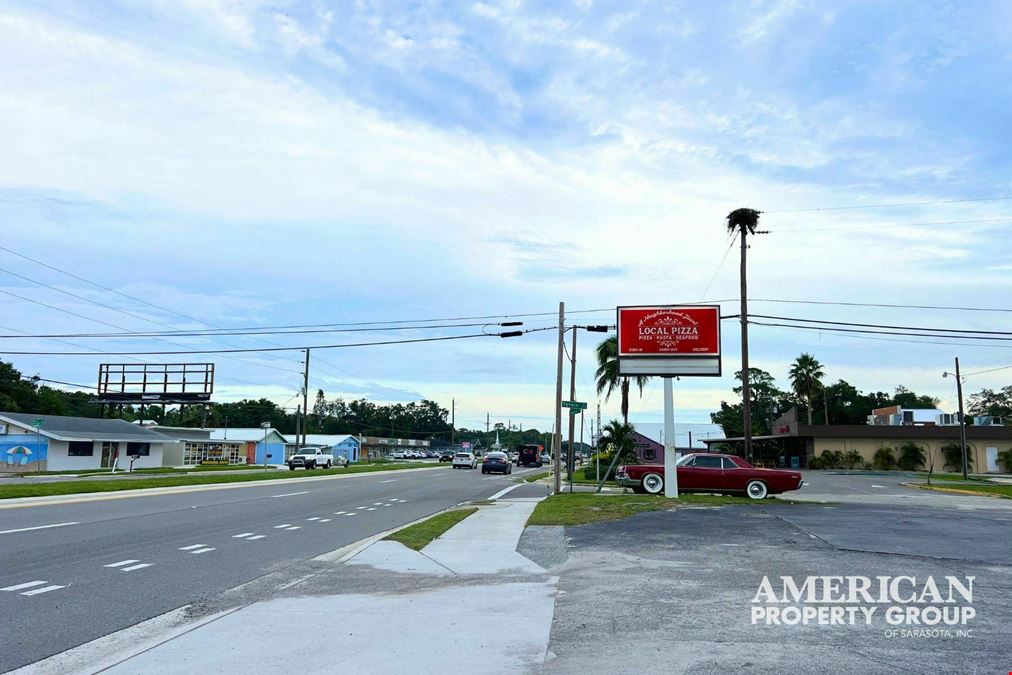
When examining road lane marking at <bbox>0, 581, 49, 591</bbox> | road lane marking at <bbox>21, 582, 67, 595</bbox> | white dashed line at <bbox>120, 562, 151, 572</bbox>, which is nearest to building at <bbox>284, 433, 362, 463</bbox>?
white dashed line at <bbox>120, 562, 151, 572</bbox>

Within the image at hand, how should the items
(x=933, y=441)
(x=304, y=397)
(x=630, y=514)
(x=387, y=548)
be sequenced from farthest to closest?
(x=304, y=397) < (x=933, y=441) < (x=630, y=514) < (x=387, y=548)

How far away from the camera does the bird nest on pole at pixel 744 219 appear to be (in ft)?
118

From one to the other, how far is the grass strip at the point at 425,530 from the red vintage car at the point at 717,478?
7.21 m

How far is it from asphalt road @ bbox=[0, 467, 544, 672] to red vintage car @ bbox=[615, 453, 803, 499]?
6324mm

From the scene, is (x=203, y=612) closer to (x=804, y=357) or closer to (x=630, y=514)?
(x=630, y=514)

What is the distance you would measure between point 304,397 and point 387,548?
5351 centimetres

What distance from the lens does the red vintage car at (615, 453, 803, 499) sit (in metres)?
22.8

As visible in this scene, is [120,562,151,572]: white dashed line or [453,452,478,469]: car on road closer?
[120,562,151,572]: white dashed line

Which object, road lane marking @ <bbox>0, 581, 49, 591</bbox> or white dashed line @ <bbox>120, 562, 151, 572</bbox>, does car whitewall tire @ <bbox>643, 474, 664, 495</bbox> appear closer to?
white dashed line @ <bbox>120, 562, 151, 572</bbox>

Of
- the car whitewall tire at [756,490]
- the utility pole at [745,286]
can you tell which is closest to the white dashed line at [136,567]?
the car whitewall tire at [756,490]

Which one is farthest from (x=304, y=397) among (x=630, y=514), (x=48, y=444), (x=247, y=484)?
(x=630, y=514)

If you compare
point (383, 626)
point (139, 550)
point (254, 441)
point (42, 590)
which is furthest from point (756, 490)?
point (254, 441)

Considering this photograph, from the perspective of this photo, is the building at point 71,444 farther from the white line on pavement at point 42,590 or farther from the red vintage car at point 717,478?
the white line on pavement at point 42,590

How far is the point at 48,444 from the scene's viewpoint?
50.7m
